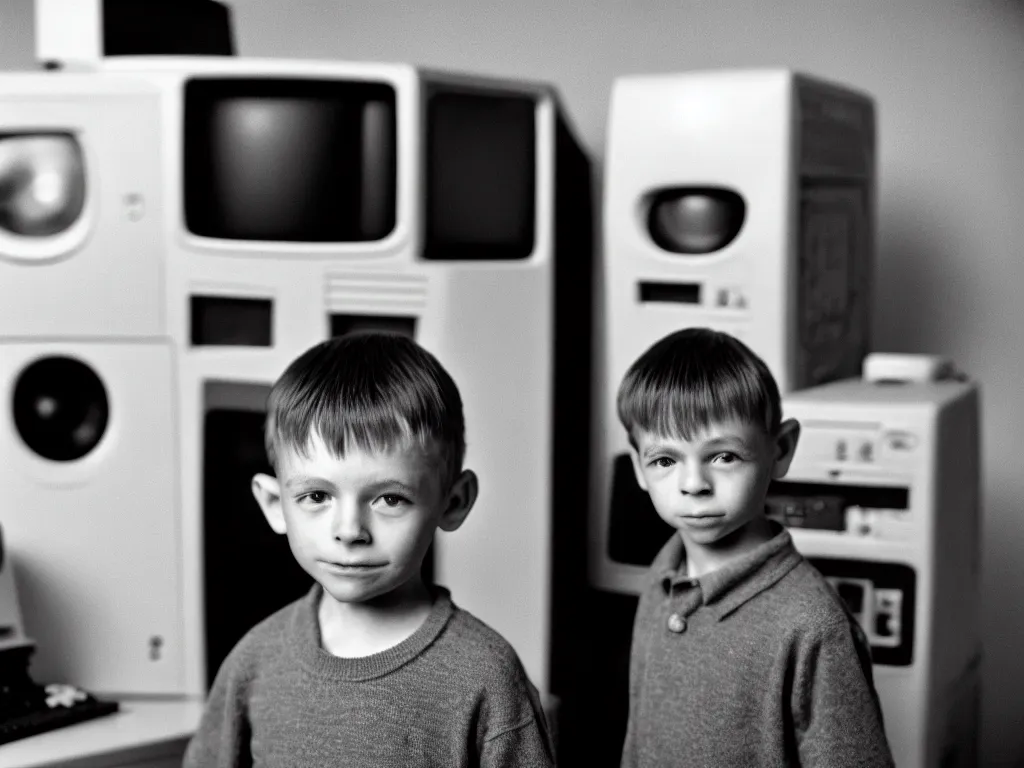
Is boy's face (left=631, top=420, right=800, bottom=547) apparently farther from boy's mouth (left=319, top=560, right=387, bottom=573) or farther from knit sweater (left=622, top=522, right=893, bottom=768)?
boy's mouth (left=319, top=560, right=387, bottom=573)

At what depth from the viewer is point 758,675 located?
118cm

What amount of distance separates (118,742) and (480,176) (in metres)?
0.77

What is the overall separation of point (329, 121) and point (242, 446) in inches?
15.5

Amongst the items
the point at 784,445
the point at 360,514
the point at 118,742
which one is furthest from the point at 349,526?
the point at 118,742

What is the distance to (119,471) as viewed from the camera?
1585 mm

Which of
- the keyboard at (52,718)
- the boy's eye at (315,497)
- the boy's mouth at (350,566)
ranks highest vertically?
the boy's eye at (315,497)

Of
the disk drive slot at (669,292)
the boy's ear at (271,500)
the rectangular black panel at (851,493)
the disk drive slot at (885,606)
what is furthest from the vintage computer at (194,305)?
the boy's ear at (271,500)

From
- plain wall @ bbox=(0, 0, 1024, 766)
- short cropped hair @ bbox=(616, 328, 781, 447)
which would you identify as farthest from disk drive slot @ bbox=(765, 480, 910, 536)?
plain wall @ bbox=(0, 0, 1024, 766)

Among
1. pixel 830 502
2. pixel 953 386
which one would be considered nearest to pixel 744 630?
pixel 830 502

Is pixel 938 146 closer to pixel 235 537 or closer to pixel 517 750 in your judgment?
pixel 235 537

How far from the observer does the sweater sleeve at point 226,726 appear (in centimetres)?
108

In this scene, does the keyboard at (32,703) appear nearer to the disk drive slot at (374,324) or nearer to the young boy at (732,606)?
the disk drive slot at (374,324)

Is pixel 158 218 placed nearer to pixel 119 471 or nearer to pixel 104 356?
pixel 104 356

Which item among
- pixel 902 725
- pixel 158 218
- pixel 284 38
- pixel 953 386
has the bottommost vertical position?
pixel 902 725
